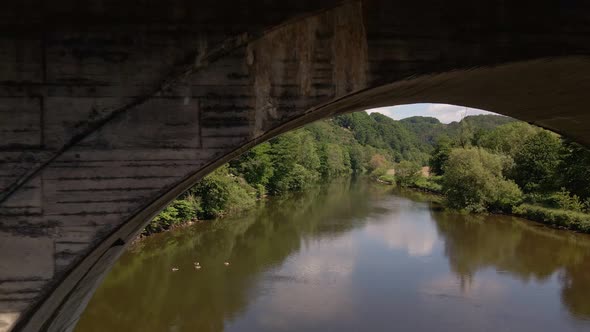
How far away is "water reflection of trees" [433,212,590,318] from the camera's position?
Result: 44.5 ft

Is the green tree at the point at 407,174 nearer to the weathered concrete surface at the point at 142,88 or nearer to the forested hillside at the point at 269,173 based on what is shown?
the forested hillside at the point at 269,173

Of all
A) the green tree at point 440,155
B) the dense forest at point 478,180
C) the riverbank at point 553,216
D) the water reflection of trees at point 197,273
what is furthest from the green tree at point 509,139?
the water reflection of trees at point 197,273

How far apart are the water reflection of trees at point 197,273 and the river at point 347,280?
0.14ft

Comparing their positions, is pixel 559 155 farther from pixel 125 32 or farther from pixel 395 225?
pixel 125 32

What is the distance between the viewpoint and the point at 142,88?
1.67 m

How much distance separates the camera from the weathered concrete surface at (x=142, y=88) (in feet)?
5.38

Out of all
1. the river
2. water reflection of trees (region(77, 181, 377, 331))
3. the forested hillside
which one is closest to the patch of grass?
the river

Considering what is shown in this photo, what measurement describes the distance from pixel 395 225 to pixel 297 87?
66.7 ft

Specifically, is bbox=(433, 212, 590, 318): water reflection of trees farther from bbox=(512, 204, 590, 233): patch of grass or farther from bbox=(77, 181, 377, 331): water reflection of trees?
bbox=(77, 181, 377, 331): water reflection of trees

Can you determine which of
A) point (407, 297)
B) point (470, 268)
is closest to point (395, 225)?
point (470, 268)

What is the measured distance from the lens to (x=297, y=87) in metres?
1.69

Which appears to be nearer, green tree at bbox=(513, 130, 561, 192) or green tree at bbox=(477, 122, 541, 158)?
green tree at bbox=(513, 130, 561, 192)

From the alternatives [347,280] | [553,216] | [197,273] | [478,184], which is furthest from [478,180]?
Answer: [197,273]

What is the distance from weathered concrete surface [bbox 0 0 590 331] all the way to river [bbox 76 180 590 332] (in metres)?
8.58
